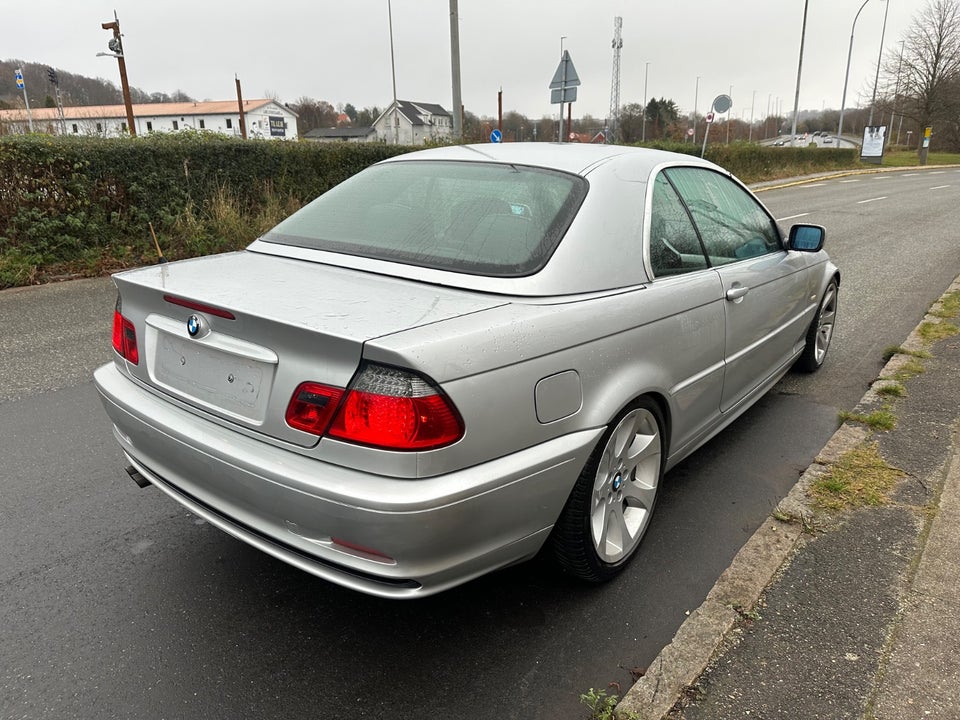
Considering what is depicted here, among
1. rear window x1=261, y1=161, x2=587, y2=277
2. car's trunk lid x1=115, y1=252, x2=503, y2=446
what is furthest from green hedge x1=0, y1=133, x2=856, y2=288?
car's trunk lid x1=115, y1=252, x2=503, y2=446

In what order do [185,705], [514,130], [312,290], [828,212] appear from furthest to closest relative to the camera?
[514,130]
[828,212]
[312,290]
[185,705]

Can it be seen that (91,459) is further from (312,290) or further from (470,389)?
(470,389)

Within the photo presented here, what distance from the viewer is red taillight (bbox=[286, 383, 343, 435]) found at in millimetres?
1891

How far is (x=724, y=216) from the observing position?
3.49 metres

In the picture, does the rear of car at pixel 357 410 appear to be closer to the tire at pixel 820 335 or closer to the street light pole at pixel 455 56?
the tire at pixel 820 335

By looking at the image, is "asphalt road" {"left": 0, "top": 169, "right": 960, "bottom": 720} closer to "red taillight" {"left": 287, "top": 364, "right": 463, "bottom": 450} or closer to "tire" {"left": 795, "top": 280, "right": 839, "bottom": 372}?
"red taillight" {"left": 287, "top": 364, "right": 463, "bottom": 450}

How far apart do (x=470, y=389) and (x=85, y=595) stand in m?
1.71

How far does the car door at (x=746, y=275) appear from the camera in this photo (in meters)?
3.21

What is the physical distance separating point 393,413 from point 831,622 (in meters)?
1.67

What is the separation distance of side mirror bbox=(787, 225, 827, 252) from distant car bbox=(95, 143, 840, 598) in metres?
0.97

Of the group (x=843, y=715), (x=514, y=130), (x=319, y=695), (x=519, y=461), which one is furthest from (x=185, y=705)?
(x=514, y=130)

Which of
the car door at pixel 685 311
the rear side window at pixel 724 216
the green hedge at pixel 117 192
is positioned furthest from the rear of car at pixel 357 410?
the green hedge at pixel 117 192

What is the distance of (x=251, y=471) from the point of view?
2.00m

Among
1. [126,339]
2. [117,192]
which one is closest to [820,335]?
[126,339]
